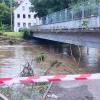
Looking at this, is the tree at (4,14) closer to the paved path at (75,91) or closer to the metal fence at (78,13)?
the metal fence at (78,13)

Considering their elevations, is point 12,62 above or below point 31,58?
above

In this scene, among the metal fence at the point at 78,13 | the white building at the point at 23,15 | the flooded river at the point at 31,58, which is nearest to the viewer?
the flooded river at the point at 31,58

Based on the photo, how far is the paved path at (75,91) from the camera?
1108cm

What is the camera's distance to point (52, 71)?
2105cm

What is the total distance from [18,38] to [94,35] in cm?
4911

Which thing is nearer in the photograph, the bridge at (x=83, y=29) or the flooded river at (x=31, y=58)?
the bridge at (x=83, y=29)

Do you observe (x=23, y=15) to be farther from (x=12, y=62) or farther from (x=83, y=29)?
(x=83, y=29)

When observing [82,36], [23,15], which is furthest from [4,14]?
[82,36]

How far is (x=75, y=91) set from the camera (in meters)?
11.9

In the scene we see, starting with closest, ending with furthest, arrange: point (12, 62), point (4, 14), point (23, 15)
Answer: point (12, 62)
point (4, 14)
point (23, 15)

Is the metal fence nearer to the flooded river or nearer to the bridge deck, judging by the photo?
the bridge deck

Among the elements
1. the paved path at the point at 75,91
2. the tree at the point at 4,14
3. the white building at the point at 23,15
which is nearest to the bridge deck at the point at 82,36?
the paved path at the point at 75,91

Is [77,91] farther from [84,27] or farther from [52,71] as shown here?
[84,27]

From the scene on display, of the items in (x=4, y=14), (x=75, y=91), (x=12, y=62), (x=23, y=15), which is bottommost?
(x=12, y=62)
